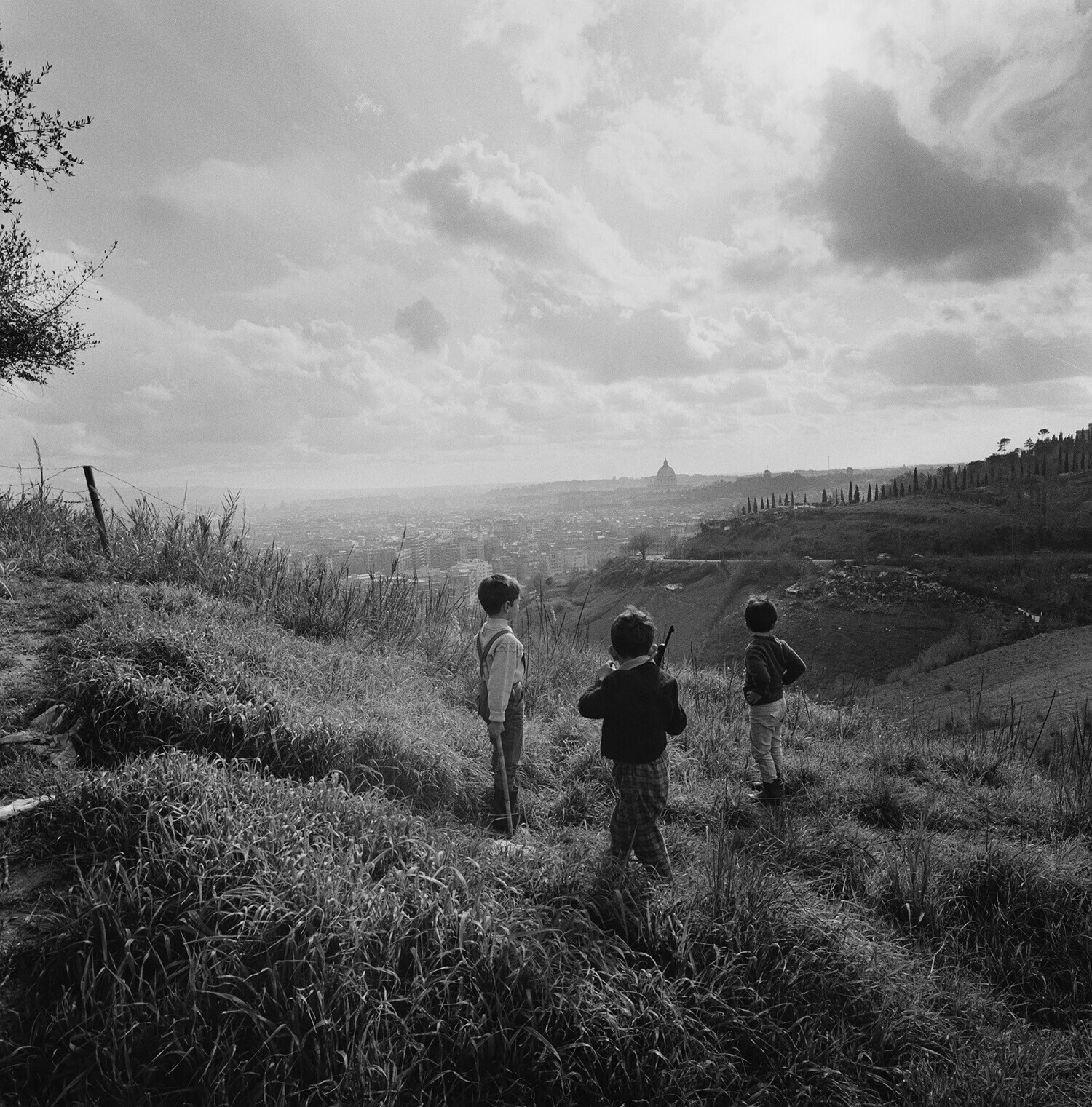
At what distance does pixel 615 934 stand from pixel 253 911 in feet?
4.48

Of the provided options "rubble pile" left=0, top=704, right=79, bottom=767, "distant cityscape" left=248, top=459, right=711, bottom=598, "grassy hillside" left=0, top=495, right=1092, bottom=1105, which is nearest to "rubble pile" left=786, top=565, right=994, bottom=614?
"distant cityscape" left=248, top=459, right=711, bottom=598

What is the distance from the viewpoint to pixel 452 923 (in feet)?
7.89

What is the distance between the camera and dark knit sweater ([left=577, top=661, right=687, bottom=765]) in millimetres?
3221

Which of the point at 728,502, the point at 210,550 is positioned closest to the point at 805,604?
the point at 210,550

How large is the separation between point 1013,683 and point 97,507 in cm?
2047

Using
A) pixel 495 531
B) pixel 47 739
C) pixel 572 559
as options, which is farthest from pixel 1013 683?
pixel 572 559

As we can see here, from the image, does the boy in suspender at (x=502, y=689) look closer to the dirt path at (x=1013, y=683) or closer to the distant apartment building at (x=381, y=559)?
the distant apartment building at (x=381, y=559)

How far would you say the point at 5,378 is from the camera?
847cm

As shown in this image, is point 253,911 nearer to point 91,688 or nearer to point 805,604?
point 91,688

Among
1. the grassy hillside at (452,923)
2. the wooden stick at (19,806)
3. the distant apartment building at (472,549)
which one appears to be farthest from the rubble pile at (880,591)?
the wooden stick at (19,806)

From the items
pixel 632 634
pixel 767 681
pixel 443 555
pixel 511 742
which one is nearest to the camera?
pixel 632 634

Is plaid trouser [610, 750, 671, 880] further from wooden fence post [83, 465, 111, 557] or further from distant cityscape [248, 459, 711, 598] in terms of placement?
wooden fence post [83, 465, 111, 557]

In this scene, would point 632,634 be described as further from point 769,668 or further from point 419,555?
point 419,555

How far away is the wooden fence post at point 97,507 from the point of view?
764 centimetres
